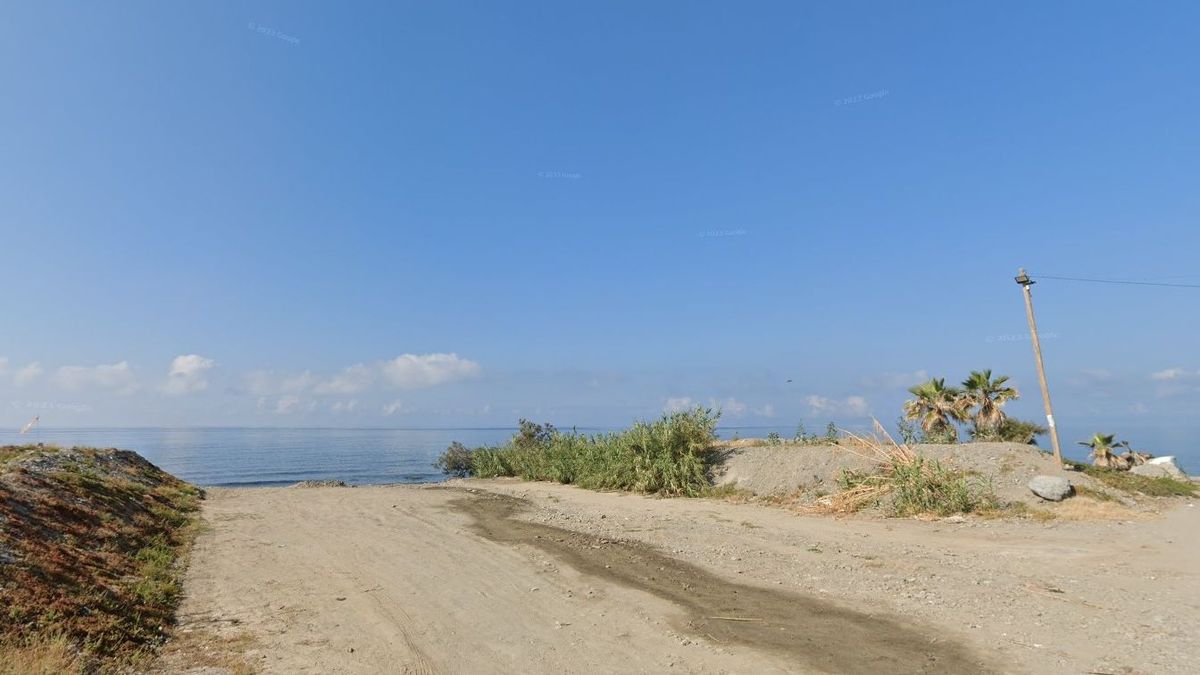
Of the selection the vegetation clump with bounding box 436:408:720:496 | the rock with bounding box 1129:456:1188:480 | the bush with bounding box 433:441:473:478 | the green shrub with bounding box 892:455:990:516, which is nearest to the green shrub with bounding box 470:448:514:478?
the vegetation clump with bounding box 436:408:720:496

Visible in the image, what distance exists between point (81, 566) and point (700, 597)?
→ 9.44 m

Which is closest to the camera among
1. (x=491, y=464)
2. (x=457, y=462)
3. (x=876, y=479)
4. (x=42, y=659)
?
(x=42, y=659)

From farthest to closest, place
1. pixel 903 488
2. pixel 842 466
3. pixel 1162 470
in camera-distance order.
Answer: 1. pixel 1162 470
2. pixel 842 466
3. pixel 903 488

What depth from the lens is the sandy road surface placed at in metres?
6.52

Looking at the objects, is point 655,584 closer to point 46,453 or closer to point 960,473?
point 960,473

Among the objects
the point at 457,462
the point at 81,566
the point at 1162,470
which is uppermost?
the point at 81,566

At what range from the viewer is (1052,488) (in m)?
16.5

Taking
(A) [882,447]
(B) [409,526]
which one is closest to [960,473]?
(A) [882,447]

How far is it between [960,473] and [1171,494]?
7526 millimetres

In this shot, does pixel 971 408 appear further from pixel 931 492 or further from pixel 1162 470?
pixel 931 492

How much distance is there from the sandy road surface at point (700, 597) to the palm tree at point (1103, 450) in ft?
63.8

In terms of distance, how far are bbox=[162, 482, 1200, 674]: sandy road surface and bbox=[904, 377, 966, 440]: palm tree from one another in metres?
17.2

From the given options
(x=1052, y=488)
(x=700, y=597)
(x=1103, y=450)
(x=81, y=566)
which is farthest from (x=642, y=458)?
(x=1103, y=450)

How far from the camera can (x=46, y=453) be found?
18.0m
